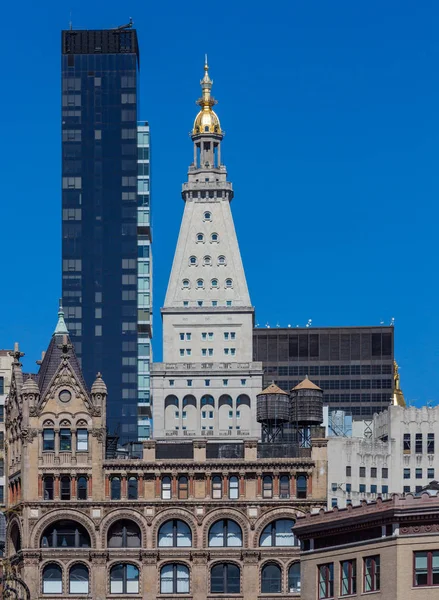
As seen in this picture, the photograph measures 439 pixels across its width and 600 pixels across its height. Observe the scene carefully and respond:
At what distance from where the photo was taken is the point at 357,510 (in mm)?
148375

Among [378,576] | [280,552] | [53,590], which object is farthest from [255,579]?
[378,576]

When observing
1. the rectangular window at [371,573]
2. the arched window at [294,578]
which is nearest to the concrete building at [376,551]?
the rectangular window at [371,573]

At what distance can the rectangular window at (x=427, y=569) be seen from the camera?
461ft

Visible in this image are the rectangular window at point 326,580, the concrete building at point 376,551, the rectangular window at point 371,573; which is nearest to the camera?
the concrete building at point 376,551

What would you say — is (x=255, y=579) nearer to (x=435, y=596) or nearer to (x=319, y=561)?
(x=319, y=561)

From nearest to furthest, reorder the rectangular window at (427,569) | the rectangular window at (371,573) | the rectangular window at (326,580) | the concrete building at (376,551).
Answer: the rectangular window at (427,569) < the concrete building at (376,551) < the rectangular window at (371,573) < the rectangular window at (326,580)

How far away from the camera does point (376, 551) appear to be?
144m

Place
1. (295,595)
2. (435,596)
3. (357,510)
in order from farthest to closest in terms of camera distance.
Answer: (295,595)
(357,510)
(435,596)

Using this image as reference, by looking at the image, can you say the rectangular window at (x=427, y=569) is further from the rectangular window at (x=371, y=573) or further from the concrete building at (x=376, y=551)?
the rectangular window at (x=371, y=573)

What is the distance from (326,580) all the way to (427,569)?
41.8 feet

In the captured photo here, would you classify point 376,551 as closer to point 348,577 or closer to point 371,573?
point 371,573

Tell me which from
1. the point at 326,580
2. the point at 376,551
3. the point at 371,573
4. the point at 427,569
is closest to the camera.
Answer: the point at 427,569

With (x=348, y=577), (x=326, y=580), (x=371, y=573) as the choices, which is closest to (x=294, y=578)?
(x=326, y=580)

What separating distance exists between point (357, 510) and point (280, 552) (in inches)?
2049
